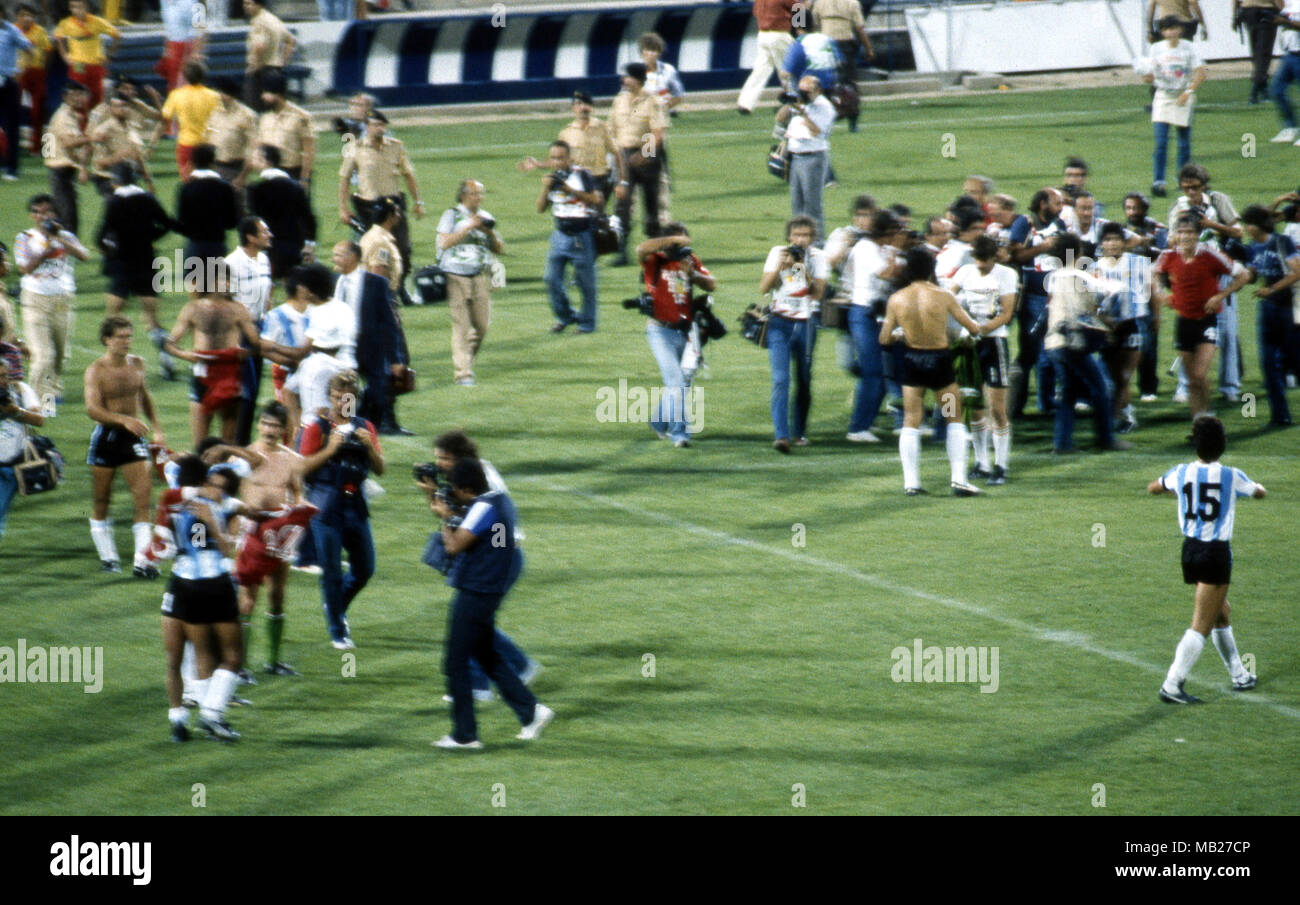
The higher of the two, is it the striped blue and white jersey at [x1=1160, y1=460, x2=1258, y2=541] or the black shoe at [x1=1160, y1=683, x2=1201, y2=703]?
the striped blue and white jersey at [x1=1160, y1=460, x2=1258, y2=541]

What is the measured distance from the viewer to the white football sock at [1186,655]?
10188 mm

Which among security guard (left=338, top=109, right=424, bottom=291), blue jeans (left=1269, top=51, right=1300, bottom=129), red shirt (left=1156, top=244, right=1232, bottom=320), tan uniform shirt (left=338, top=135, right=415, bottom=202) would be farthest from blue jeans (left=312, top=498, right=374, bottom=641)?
blue jeans (left=1269, top=51, right=1300, bottom=129)

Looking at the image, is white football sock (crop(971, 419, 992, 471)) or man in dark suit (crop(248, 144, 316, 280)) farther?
man in dark suit (crop(248, 144, 316, 280))

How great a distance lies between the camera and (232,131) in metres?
19.4

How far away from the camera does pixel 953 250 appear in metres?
15.3

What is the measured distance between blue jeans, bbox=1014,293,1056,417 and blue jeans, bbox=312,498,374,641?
24.0 feet

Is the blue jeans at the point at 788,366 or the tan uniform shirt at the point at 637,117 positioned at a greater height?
the tan uniform shirt at the point at 637,117

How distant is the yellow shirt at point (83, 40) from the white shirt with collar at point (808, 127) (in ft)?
35.9

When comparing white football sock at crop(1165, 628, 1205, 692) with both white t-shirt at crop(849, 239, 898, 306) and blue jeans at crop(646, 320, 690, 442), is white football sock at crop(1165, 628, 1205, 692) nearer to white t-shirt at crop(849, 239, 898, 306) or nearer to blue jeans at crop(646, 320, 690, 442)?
white t-shirt at crop(849, 239, 898, 306)

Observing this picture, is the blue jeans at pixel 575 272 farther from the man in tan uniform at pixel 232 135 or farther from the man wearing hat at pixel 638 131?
the man in tan uniform at pixel 232 135

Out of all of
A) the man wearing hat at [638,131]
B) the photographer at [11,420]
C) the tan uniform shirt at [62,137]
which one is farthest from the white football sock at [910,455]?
the tan uniform shirt at [62,137]

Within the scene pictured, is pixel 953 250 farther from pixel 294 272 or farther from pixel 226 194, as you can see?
pixel 226 194

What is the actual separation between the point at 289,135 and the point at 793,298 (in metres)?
6.89

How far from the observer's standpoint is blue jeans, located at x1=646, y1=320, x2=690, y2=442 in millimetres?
15680
